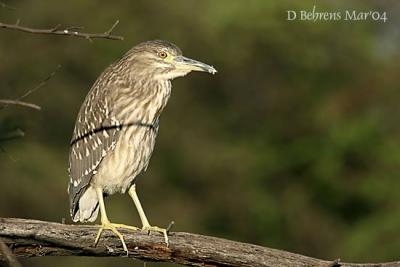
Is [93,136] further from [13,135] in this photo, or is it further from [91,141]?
[13,135]

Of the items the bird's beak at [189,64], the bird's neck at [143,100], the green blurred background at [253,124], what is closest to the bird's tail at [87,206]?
the bird's neck at [143,100]

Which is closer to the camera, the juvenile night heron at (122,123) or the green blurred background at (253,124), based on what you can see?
the juvenile night heron at (122,123)

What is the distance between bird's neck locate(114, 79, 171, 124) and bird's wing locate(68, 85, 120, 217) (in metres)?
0.08

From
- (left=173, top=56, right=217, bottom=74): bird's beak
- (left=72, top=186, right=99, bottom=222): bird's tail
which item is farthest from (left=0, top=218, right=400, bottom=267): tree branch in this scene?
(left=173, top=56, right=217, bottom=74): bird's beak

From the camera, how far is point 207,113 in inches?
666

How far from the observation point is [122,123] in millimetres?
6125

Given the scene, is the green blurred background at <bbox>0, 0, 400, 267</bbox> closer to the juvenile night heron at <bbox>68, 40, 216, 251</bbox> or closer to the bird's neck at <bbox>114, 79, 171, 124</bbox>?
the juvenile night heron at <bbox>68, 40, 216, 251</bbox>

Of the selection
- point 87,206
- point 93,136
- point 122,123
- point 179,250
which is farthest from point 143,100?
point 179,250

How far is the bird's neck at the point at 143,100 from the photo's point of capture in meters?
6.13

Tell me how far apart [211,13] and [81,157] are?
1086 cm

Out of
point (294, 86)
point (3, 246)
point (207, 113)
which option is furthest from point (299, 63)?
point (3, 246)

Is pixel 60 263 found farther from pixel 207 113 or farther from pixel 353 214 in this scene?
pixel 353 214

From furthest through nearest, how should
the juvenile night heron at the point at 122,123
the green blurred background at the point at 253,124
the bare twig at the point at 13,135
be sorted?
the green blurred background at the point at 253,124 → the juvenile night heron at the point at 122,123 → the bare twig at the point at 13,135

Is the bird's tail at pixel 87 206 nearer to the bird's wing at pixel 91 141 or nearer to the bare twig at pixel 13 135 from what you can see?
the bird's wing at pixel 91 141
